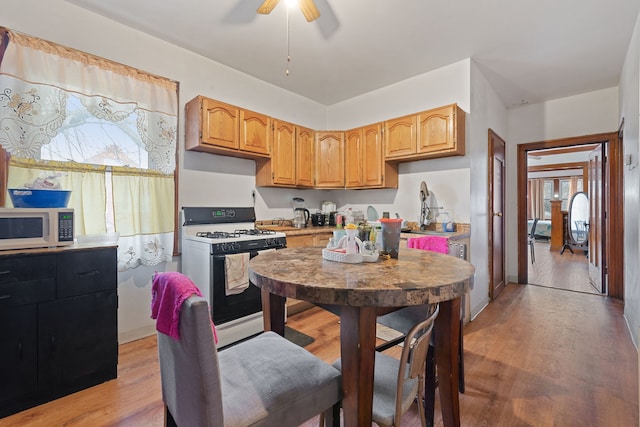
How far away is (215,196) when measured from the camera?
319 cm

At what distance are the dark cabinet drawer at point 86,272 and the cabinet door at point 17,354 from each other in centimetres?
19

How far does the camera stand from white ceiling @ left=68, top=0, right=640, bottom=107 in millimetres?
2301

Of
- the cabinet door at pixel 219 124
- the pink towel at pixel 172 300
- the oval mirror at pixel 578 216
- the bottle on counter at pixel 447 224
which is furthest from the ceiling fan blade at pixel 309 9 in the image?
the oval mirror at pixel 578 216

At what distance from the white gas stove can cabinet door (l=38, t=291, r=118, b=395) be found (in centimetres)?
67

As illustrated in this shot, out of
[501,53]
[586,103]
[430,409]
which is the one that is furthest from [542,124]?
[430,409]

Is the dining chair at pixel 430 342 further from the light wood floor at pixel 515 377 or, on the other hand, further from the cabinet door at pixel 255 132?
the cabinet door at pixel 255 132

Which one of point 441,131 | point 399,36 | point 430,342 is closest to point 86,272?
point 430,342

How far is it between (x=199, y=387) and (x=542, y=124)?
5.21m

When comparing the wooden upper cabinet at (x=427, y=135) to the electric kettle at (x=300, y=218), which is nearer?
the wooden upper cabinet at (x=427, y=135)

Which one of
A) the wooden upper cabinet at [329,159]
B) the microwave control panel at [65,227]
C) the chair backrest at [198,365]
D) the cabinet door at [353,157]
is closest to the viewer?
the chair backrest at [198,365]

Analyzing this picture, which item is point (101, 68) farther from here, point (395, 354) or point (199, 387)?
point (395, 354)

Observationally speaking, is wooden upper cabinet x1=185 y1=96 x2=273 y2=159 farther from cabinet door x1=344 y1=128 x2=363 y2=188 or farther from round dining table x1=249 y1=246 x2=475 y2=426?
round dining table x1=249 y1=246 x2=475 y2=426

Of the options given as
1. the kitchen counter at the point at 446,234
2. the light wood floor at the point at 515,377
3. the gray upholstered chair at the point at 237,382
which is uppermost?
the kitchen counter at the point at 446,234

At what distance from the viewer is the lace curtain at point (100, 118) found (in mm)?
1993
